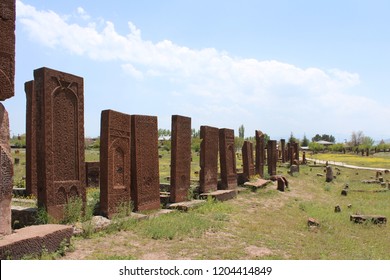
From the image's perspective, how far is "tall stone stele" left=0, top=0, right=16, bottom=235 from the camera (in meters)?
5.08

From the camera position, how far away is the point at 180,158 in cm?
1037

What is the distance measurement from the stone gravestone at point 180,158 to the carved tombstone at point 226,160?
2622 mm

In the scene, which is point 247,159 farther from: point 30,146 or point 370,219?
point 30,146

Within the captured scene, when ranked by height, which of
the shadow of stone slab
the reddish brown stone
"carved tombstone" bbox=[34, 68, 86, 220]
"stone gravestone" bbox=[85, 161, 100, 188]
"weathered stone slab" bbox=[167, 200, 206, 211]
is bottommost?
"weathered stone slab" bbox=[167, 200, 206, 211]

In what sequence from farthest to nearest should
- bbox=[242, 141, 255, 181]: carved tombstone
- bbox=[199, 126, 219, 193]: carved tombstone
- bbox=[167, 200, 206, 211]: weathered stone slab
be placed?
1. bbox=[242, 141, 255, 181]: carved tombstone
2. bbox=[199, 126, 219, 193]: carved tombstone
3. bbox=[167, 200, 206, 211]: weathered stone slab

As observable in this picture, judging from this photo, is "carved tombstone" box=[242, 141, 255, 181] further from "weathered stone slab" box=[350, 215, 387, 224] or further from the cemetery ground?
"weathered stone slab" box=[350, 215, 387, 224]

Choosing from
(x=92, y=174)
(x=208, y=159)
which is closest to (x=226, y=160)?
(x=208, y=159)

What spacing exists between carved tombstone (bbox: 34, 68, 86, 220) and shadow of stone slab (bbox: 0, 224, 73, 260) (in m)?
1.25

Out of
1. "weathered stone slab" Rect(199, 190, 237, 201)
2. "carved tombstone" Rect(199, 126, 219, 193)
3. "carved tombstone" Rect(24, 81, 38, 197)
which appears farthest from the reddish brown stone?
"carved tombstone" Rect(199, 126, 219, 193)

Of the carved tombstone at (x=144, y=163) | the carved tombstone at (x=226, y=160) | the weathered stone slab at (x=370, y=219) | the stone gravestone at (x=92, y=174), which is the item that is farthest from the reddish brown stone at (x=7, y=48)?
the carved tombstone at (x=226, y=160)

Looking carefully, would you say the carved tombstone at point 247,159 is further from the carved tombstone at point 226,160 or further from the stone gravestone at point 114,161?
the stone gravestone at point 114,161

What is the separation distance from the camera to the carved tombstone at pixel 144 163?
28.7 feet

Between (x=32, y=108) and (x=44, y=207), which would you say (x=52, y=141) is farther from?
(x=32, y=108)

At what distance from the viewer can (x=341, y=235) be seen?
7.76 meters
